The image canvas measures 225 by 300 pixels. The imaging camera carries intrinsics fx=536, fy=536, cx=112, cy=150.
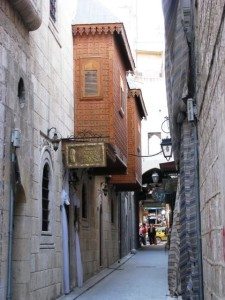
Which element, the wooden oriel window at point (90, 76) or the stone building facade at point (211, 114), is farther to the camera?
the wooden oriel window at point (90, 76)

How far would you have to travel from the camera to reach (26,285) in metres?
9.23

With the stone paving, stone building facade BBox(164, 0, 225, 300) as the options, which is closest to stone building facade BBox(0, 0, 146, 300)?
the stone paving

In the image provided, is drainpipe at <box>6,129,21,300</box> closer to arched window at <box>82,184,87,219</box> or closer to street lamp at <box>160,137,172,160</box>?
street lamp at <box>160,137,172,160</box>

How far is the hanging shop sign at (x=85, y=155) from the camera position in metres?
12.4

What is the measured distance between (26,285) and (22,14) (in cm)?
470

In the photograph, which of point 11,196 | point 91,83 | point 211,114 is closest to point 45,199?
point 11,196

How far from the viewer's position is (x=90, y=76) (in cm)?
1540

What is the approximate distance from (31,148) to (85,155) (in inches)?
111

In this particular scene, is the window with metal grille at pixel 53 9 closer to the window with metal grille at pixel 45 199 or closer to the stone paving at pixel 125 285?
the window with metal grille at pixel 45 199

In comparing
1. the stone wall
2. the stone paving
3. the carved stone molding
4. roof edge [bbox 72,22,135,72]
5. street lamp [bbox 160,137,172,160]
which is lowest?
the stone paving

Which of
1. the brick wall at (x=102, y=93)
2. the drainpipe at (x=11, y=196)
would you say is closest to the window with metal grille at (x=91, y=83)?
the brick wall at (x=102, y=93)

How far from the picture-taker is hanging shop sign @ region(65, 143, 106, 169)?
12375 millimetres

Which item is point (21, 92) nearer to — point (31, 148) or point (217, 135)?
point (31, 148)

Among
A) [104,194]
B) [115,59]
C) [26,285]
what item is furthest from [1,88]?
[104,194]
